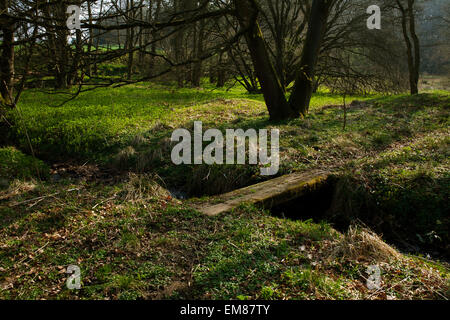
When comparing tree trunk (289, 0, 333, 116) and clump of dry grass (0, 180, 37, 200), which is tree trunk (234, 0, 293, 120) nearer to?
tree trunk (289, 0, 333, 116)

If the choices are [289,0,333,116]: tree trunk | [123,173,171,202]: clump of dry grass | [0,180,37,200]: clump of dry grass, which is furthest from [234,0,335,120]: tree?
[0,180,37,200]: clump of dry grass

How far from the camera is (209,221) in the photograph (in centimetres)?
434

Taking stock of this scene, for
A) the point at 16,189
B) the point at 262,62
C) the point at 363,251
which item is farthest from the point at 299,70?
the point at 16,189

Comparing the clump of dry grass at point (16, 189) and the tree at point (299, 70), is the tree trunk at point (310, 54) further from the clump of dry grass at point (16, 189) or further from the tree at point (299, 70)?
the clump of dry grass at point (16, 189)

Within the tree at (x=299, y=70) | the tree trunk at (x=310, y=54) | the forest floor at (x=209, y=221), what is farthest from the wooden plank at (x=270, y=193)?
the tree trunk at (x=310, y=54)

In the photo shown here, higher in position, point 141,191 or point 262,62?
point 262,62

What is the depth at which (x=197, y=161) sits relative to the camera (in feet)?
22.2

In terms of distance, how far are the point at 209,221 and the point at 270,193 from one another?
1229mm

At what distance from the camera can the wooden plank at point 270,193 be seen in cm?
478

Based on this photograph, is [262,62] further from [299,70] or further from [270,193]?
[270,193]
